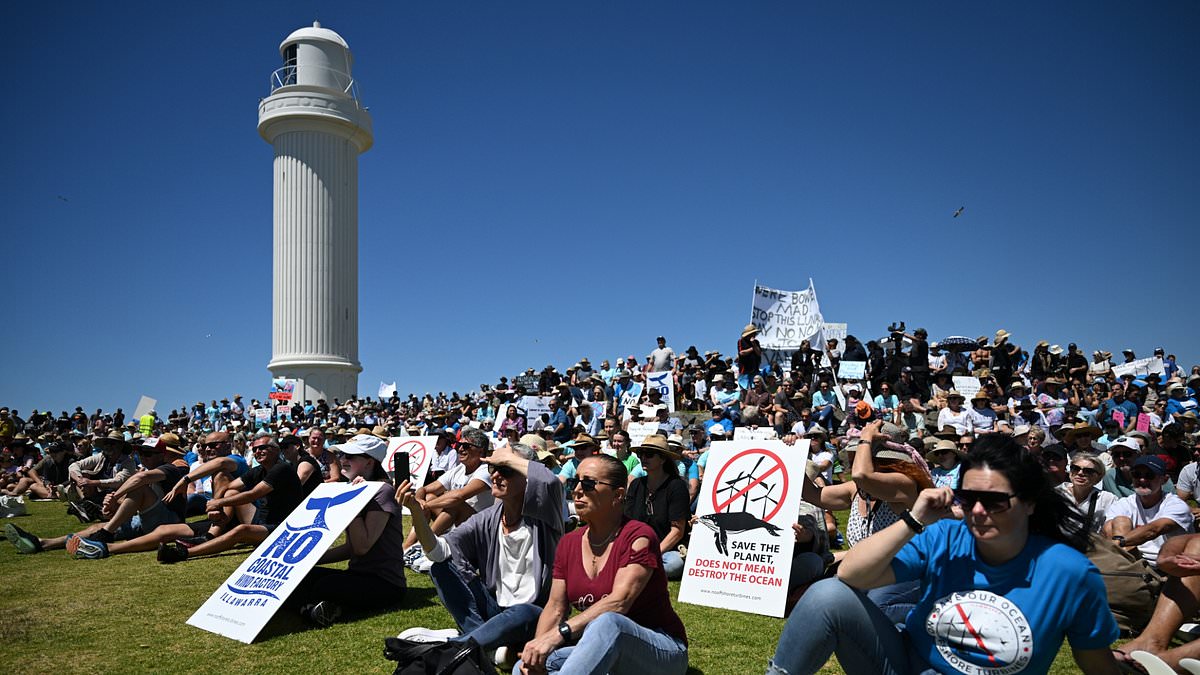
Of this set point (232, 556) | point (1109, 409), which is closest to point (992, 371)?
point (1109, 409)

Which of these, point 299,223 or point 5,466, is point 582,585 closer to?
point 5,466

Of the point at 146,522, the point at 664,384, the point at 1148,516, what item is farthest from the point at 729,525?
the point at 664,384

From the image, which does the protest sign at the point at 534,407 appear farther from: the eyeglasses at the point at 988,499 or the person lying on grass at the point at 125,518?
the eyeglasses at the point at 988,499

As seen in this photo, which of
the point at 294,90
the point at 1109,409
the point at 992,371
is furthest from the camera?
the point at 294,90

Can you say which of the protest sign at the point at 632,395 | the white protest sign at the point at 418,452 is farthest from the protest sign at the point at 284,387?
the white protest sign at the point at 418,452

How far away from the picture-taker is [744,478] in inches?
291

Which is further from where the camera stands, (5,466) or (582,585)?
(5,466)

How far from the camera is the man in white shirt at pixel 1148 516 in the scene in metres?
6.40

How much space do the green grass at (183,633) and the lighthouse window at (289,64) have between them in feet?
114

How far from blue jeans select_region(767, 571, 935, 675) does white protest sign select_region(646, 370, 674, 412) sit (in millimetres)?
15352

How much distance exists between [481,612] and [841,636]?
2.68 m

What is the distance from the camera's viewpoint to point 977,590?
126 inches

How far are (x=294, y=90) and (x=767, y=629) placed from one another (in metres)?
37.1

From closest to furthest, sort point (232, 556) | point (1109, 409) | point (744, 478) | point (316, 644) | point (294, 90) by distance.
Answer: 1. point (316, 644)
2. point (744, 478)
3. point (232, 556)
4. point (1109, 409)
5. point (294, 90)
